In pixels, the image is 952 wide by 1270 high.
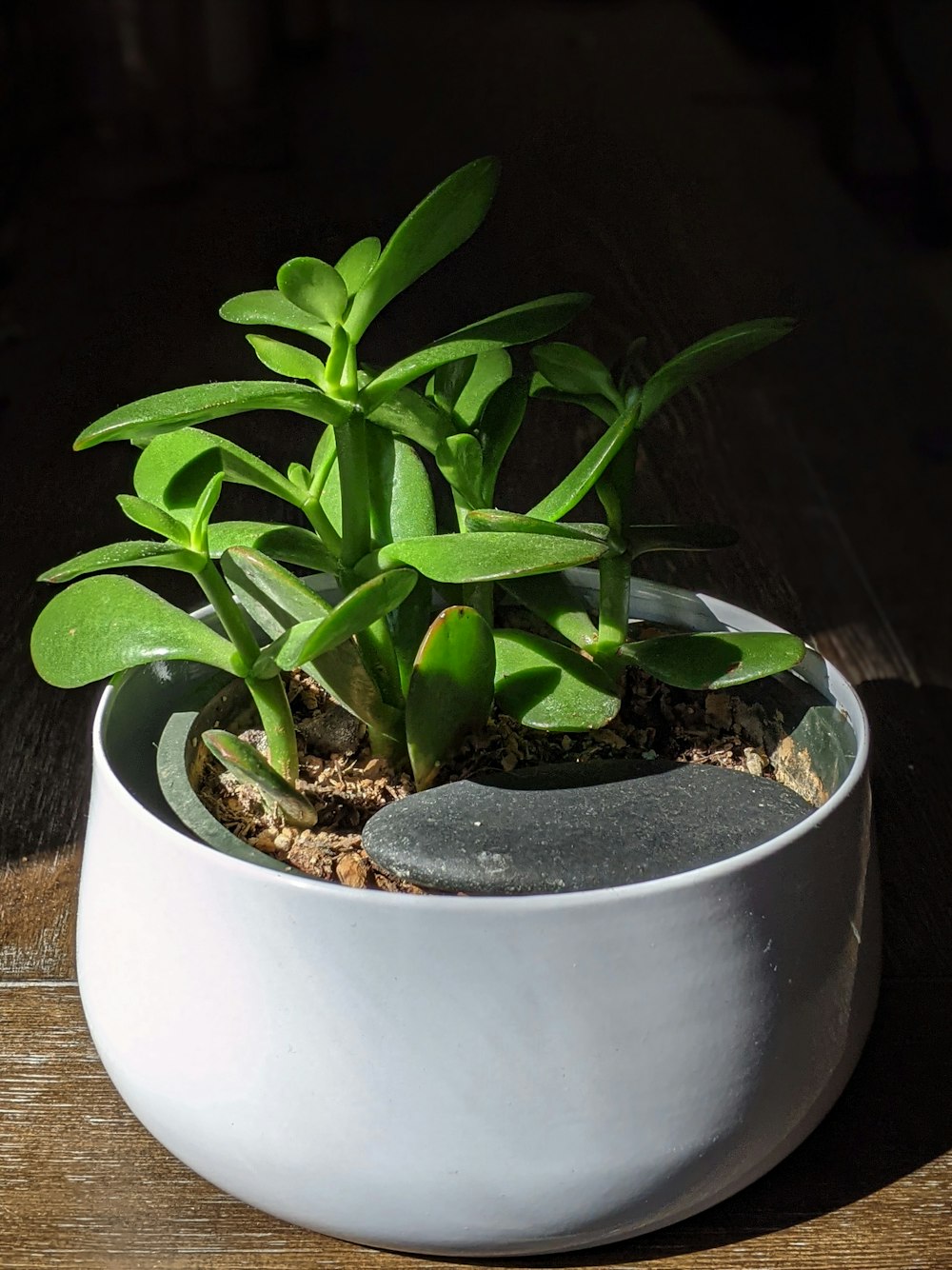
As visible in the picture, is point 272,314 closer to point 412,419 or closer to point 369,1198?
point 412,419

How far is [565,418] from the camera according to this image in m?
1.00

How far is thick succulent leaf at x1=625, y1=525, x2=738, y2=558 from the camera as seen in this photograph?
47 centimetres

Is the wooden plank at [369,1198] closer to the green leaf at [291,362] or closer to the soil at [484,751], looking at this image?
the soil at [484,751]

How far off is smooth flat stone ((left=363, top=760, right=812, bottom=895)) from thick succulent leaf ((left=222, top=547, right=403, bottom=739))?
1.5 inches

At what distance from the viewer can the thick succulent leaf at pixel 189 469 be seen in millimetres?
436

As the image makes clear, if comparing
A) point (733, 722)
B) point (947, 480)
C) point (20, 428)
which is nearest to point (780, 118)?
point (947, 480)

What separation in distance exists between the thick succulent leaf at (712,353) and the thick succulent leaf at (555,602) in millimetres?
85

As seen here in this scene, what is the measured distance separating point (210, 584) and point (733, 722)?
0.20 m

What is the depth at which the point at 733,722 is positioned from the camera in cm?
51

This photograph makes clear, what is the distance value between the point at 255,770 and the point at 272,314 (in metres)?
0.14

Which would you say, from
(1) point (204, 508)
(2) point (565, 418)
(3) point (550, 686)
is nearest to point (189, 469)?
(1) point (204, 508)

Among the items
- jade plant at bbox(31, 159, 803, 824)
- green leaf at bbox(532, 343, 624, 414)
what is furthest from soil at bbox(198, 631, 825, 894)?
green leaf at bbox(532, 343, 624, 414)

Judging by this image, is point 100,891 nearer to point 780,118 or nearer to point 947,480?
point 947,480

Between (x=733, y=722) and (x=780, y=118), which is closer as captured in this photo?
(x=733, y=722)
